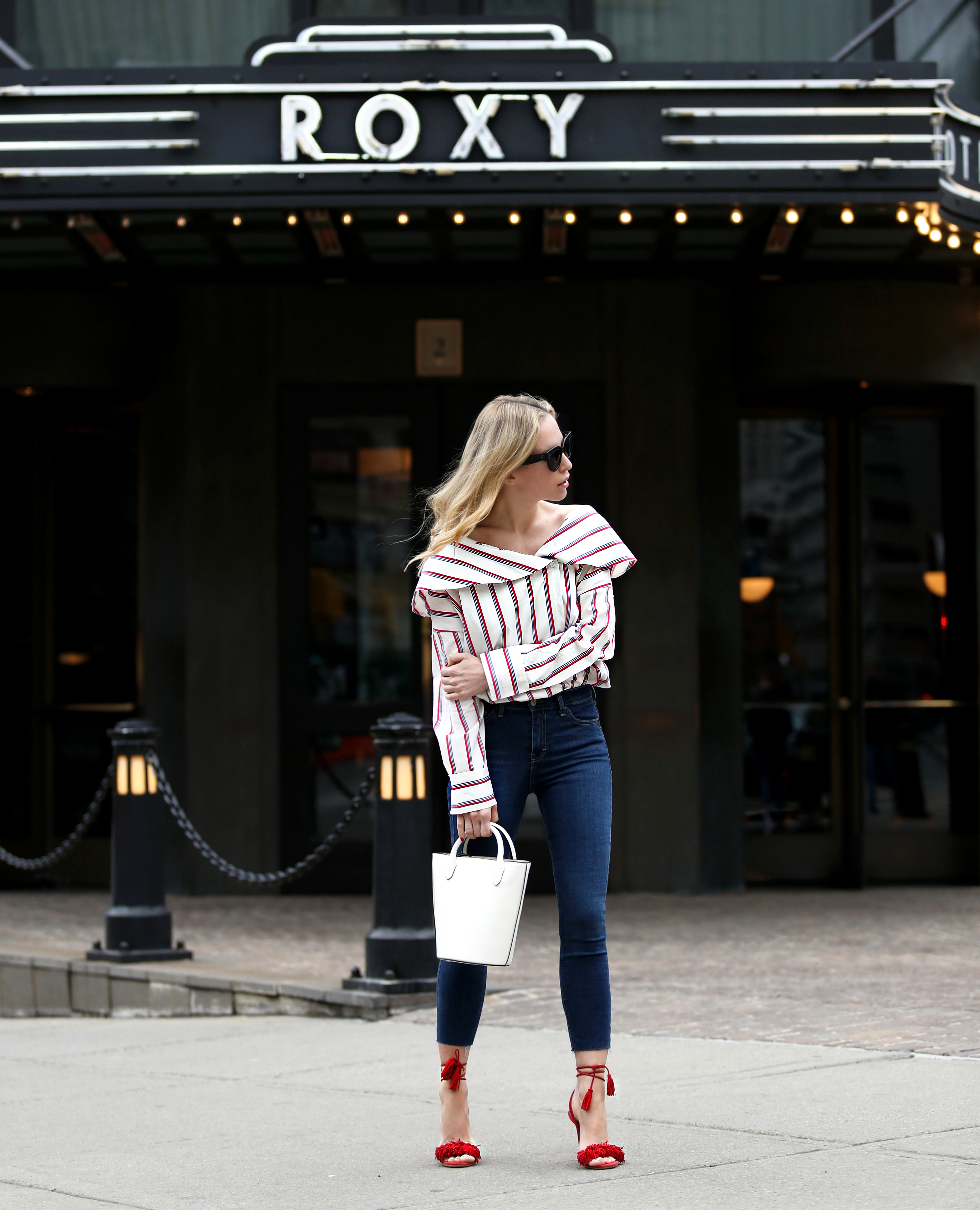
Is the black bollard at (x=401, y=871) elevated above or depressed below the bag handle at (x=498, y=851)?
below

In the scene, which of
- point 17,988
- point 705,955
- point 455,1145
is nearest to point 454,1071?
point 455,1145

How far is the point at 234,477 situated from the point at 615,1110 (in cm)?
711

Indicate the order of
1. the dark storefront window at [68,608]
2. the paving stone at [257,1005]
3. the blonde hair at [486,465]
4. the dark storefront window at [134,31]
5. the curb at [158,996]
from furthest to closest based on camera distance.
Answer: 1. the dark storefront window at [68,608]
2. the dark storefront window at [134,31]
3. the paving stone at [257,1005]
4. the curb at [158,996]
5. the blonde hair at [486,465]

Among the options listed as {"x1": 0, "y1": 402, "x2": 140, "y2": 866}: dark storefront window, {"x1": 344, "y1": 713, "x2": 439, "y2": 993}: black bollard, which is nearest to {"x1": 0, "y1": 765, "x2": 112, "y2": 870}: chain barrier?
{"x1": 344, "y1": 713, "x2": 439, "y2": 993}: black bollard

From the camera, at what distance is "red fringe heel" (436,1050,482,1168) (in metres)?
4.34

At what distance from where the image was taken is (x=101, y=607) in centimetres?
1228

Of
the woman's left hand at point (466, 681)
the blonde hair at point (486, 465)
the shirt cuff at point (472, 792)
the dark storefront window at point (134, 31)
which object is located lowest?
the shirt cuff at point (472, 792)

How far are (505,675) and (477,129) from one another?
549 centimetres

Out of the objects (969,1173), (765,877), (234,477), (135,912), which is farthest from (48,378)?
(969,1173)

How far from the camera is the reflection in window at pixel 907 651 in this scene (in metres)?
11.7

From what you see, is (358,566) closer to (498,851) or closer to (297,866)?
(297,866)

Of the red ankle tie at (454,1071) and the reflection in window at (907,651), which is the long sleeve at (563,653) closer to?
the red ankle tie at (454,1071)

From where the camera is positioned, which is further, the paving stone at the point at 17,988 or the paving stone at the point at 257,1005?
the paving stone at the point at 17,988

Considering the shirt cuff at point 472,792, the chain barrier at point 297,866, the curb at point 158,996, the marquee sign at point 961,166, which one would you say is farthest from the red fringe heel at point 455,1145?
the marquee sign at point 961,166
